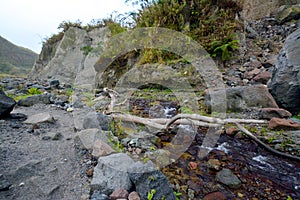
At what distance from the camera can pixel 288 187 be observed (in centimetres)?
171

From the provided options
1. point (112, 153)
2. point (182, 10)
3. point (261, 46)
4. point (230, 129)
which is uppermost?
point (182, 10)

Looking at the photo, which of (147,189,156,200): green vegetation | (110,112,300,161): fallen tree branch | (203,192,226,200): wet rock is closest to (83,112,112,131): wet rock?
(110,112,300,161): fallen tree branch

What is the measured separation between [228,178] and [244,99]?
266cm

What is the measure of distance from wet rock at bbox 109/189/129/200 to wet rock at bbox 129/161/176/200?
113 millimetres

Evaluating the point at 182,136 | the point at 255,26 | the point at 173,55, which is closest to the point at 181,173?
the point at 182,136

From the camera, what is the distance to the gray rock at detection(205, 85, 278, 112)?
370 cm

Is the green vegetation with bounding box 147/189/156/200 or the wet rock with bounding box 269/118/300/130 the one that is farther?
the wet rock with bounding box 269/118/300/130

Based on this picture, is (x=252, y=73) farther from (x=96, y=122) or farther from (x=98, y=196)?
(x=98, y=196)

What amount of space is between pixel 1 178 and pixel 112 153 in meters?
0.93

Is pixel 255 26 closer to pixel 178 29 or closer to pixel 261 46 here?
pixel 261 46

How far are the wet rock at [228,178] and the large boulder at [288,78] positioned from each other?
257cm

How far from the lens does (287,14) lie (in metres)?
7.79

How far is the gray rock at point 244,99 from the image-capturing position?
12.1ft

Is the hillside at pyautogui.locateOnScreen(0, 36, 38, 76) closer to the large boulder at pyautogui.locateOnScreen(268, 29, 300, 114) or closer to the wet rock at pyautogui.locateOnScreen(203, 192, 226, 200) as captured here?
the large boulder at pyautogui.locateOnScreen(268, 29, 300, 114)
